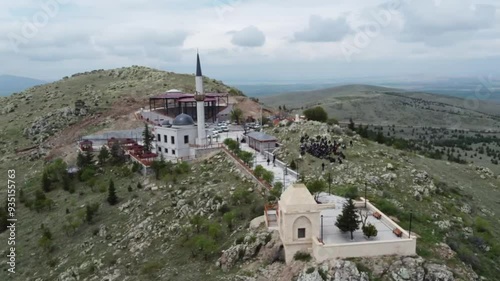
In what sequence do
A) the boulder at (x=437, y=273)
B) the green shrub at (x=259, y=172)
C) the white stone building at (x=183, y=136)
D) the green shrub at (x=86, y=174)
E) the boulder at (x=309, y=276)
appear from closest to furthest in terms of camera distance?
1. the boulder at (x=309, y=276)
2. the boulder at (x=437, y=273)
3. the green shrub at (x=259, y=172)
4. the green shrub at (x=86, y=174)
5. the white stone building at (x=183, y=136)

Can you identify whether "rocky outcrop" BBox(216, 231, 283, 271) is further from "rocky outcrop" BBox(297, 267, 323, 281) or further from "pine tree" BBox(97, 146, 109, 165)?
"pine tree" BBox(97, 146, 109, 165)

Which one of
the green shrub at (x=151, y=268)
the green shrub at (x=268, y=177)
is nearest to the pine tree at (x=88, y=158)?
the green shrub at (x=268, y=177)

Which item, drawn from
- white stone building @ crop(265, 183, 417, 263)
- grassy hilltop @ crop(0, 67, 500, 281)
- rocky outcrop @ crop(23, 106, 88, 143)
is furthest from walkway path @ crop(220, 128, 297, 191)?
rocky outcrop @ crop(23, 106, 88, 143)

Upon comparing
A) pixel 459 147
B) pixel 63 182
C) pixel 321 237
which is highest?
pixel 321 237

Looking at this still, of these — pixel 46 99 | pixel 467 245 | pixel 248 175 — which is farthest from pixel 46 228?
pixel 46 99

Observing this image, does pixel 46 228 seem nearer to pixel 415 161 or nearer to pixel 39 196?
pixel 39 196

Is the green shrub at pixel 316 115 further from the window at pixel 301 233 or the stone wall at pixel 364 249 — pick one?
the stone wall at pixel 364 249

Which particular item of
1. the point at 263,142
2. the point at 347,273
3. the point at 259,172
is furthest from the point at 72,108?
the point at 347,273
